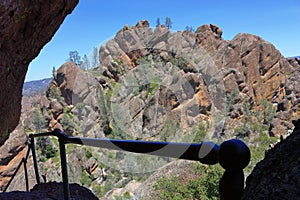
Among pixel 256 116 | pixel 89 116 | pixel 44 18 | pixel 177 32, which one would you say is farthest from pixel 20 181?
pixel 177 32

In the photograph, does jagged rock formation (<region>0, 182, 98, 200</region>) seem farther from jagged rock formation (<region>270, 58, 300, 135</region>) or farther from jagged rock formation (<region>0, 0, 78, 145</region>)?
jagged rock formation (<region>270, 58, 300, 135</region>)

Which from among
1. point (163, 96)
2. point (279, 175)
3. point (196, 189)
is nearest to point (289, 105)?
point (163, 96)

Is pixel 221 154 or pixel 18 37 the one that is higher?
pixel 18 37

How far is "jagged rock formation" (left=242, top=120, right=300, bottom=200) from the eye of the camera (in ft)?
1.26

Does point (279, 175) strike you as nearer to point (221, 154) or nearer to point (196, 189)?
point (221, 154)

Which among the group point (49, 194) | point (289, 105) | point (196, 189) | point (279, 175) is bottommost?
point (196, 189)

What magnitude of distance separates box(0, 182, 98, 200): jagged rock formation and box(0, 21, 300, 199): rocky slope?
17095 mm

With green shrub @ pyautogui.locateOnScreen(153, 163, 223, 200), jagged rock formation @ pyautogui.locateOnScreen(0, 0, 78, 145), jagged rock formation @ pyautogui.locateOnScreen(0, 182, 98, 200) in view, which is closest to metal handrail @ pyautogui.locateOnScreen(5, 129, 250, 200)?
jagged rock formation @ pyautogui.locateOnScreen(0, 182, 98, 200)

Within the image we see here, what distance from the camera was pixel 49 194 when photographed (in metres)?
2.14

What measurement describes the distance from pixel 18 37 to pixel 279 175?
2.70m

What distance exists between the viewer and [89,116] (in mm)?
28250

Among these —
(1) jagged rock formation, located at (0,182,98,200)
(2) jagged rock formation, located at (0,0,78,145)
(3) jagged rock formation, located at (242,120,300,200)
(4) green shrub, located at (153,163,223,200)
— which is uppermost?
(2) jagged rock formation, located at (0,0,78,145)

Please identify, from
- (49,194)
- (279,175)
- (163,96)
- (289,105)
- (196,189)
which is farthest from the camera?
(289,105)

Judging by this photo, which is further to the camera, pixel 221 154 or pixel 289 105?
pixel 289 105
